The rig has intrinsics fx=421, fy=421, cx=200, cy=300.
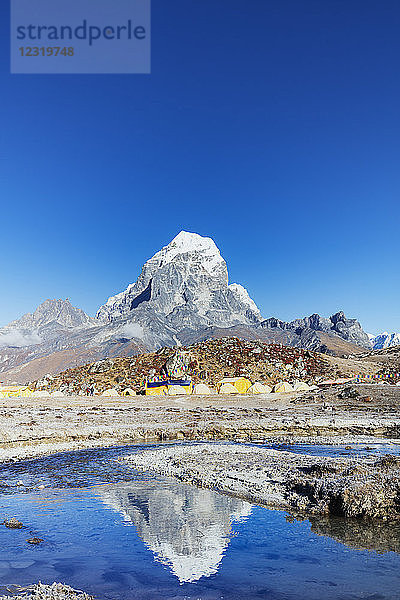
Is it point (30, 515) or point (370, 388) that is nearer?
point (30, 515)

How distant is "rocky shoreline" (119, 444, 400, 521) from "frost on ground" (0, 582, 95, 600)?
893cm

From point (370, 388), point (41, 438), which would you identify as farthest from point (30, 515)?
point (370, 388)

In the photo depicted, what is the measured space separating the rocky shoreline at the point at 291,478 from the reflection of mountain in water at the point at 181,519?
134 cm

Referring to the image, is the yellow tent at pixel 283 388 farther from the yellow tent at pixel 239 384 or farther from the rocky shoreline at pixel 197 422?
the rocky shoreline at pixel 197 422

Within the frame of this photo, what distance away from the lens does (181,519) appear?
14945 mm

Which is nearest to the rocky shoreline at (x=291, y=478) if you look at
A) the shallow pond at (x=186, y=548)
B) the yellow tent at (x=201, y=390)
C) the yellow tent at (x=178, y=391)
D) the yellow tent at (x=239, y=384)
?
the shallow pond at (x=186, y=548)

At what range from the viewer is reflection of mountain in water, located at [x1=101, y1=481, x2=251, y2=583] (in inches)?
464

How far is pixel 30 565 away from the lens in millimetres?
11297

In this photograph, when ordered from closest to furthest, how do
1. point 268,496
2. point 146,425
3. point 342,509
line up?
point 342,509, point 268,496, point 146,425

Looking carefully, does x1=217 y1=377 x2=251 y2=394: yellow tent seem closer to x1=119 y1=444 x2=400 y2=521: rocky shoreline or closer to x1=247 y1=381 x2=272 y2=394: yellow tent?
x1=247 y1=381 x2=272 y2=394: yellow tent

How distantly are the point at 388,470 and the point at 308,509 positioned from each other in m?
5.22

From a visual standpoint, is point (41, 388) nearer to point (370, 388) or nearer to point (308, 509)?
point (370, 388)

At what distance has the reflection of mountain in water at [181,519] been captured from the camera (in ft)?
38.7

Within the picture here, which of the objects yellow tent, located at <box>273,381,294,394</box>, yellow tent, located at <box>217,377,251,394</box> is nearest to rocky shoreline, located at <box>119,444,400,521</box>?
yellow tent, located at <box>273,381,294,394</box>
